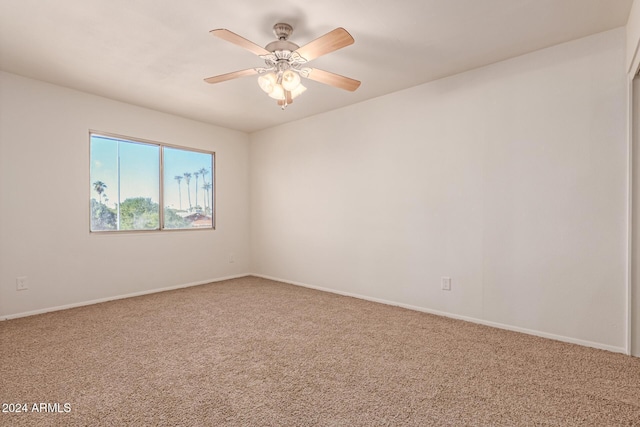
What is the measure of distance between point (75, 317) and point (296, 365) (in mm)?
2427

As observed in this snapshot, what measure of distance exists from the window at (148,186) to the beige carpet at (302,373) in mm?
1312

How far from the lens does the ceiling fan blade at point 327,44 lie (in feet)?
6.20

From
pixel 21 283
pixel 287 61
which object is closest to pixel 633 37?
pixel 287 61

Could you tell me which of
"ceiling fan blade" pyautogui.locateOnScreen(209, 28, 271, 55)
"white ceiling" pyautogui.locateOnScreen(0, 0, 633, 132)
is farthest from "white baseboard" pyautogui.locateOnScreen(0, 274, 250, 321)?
"ceiling fan blade" pyautogui.locateOnScreen(209, 28, 271, 55)

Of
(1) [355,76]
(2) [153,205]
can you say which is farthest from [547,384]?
(2) [153,205]

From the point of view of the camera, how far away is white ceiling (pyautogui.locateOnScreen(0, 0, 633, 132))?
211 cm

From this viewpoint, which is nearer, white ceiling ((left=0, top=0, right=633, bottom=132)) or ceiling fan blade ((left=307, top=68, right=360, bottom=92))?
white ceiling ((left=0, top=0, right=633, bottom=132))

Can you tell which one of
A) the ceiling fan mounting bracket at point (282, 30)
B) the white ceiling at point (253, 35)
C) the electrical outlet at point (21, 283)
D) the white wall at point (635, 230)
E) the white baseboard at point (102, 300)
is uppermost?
the white ceiling at point (253, 35)

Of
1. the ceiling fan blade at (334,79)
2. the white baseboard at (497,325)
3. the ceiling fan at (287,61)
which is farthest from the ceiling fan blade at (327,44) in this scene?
the white baseboard at (497,325)

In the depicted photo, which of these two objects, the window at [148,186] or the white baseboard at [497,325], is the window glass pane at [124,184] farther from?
the white baseboard at [497,325]

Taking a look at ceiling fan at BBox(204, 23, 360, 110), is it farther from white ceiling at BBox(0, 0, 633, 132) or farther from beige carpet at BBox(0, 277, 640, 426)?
beige carpet at BBox(0, 277, 640, 426)

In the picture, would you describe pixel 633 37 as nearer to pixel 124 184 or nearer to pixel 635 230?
pixel 635 230

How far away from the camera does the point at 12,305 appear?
3.13 m

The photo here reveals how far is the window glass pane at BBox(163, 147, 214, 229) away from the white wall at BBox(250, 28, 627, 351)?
165 cm
